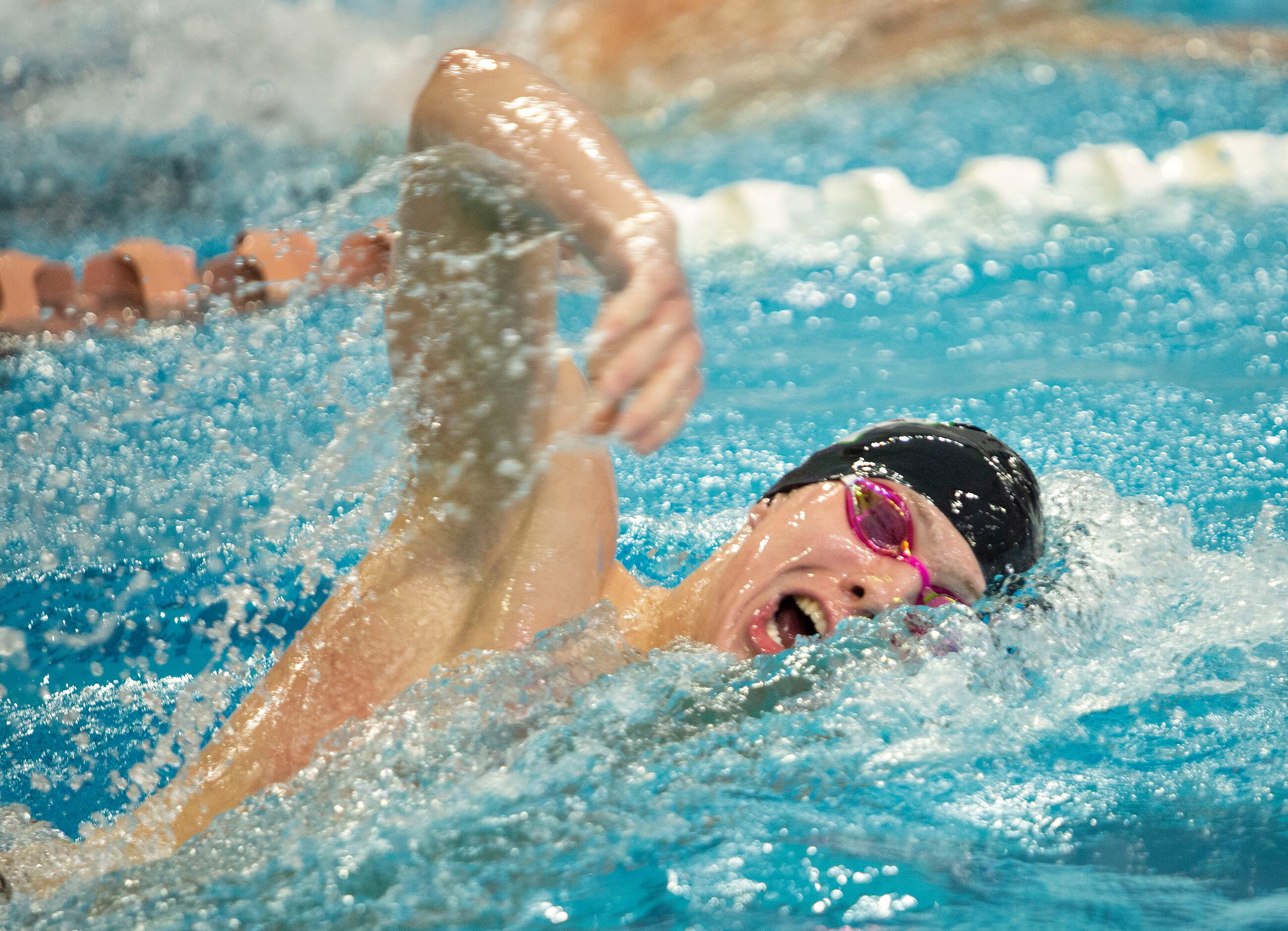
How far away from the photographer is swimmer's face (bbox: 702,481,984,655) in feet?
5.75

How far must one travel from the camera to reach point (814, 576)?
1.77m

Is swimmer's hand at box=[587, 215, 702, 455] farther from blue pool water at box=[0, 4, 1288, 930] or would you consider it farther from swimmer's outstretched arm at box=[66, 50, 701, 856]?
blue pool water at box=[0, 4, 1288, 930]

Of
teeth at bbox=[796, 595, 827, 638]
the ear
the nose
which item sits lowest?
teeth at bbox=[796, 595, 827, 638]

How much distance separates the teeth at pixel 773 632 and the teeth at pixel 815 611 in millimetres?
49

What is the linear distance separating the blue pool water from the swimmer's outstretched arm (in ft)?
0.24

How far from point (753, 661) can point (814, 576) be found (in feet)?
0.51

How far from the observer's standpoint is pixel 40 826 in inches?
66.9

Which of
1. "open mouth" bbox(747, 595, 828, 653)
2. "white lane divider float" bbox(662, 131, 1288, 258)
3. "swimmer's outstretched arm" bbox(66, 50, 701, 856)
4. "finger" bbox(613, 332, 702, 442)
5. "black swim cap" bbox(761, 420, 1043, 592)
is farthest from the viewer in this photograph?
"white lane divider float" bbox(662, 131, 1288, 258)

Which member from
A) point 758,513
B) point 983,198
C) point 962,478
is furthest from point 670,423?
point 983,198

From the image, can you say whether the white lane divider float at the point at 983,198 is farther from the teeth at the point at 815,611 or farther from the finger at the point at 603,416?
the finger at the point at 603,416

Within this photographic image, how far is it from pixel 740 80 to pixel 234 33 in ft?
9.55

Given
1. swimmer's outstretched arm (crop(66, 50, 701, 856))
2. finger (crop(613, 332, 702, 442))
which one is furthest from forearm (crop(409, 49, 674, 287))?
finger (crop(613, 332, 702, 442))

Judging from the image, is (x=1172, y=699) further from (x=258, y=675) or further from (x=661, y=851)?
(x=258, y=675)

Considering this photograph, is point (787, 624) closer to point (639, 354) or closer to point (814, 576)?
point (814, 576)
